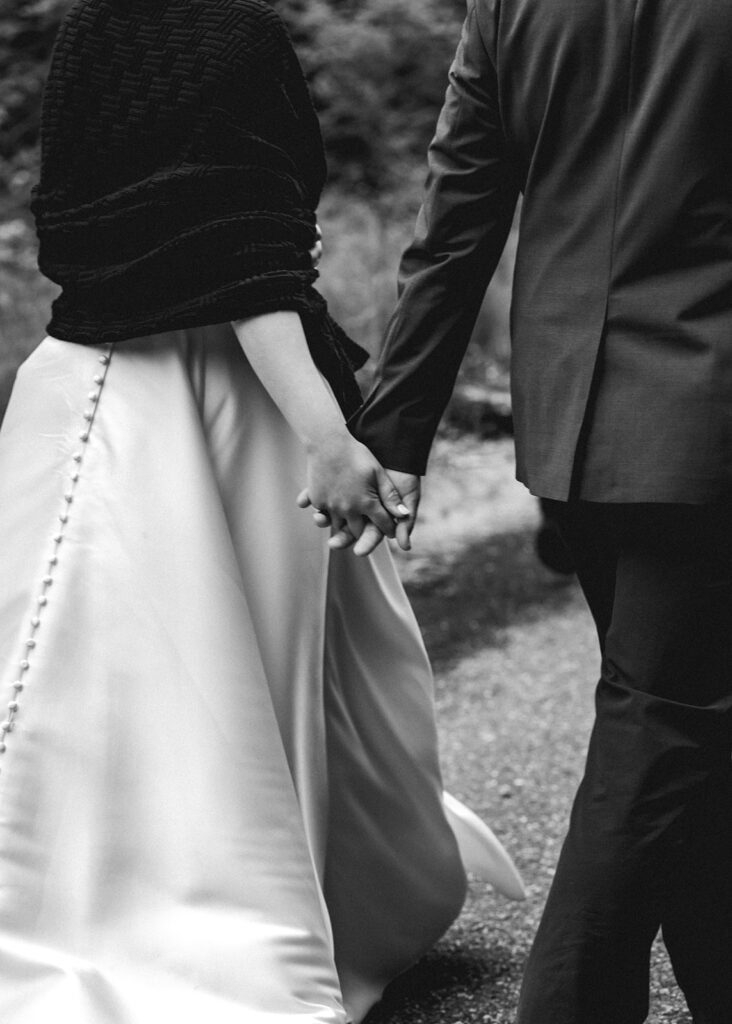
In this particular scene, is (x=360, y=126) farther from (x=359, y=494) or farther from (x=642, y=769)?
(x=642, y=769)

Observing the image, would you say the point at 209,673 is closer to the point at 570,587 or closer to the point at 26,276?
the point at 570,587

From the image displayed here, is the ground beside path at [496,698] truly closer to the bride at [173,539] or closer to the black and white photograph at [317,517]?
the black and white photograph at [317,517]

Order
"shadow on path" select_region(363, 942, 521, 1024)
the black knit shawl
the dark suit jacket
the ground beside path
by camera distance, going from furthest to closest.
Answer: the ground beside path
"shadow on path" select_region(363, 942, 521, 1024)
the black knit shawl
the dark suit jacket

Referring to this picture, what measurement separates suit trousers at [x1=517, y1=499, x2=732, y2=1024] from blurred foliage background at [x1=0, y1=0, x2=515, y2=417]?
4995 mm

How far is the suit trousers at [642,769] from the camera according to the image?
6.19ft

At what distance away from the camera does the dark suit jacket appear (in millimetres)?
1814

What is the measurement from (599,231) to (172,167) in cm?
66

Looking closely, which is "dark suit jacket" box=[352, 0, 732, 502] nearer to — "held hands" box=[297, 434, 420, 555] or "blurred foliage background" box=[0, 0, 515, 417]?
"held hands" box=[297, 434, 420, 555]

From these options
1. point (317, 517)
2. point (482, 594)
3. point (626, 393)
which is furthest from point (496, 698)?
point (626, 393)

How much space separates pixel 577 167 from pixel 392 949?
1353 mm

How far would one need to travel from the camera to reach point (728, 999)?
6.82ft

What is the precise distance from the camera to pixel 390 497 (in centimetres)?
219

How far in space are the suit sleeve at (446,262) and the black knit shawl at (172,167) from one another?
0.20 m

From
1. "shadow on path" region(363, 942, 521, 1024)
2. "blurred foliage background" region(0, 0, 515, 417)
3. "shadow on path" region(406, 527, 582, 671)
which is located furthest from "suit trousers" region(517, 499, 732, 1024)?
"blurred foliage background" region(0, 0, 515, 417)
